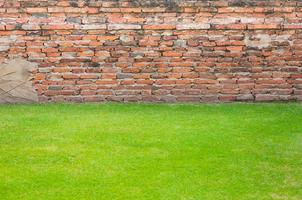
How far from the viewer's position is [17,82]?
28.7 feet

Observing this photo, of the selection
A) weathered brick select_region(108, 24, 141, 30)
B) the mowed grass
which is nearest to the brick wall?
weathered brick select_region(108, 24, 141, 30)

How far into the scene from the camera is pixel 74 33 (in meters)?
8.62

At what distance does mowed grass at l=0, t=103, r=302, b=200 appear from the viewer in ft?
17.0

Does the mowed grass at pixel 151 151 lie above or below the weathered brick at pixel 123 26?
below

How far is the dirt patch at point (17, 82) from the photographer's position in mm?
8703

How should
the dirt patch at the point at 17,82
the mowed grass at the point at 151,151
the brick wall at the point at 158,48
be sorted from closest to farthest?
the mowed grass at the point at 151,151 → the brick wall at the point at 158,48 → the dirt patch at the point at 17,82

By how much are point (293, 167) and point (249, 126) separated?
161 centimetres

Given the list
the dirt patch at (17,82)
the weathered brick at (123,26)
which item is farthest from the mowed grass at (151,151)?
the weathered brick at (123,26)

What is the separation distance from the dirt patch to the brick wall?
95 mm

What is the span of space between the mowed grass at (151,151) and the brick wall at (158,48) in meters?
0.34

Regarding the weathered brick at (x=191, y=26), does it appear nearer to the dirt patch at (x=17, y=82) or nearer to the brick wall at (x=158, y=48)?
the brick wall at (x=158, y=48)

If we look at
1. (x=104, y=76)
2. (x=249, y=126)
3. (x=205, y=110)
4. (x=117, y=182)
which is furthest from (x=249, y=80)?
(x=117, y=182)

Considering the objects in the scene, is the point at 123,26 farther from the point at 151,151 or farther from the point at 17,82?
the point at 151,151

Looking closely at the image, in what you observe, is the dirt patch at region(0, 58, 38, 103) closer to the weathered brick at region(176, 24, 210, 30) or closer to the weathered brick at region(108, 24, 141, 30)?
the weathered brick at region(108, 24, 141, 30)
